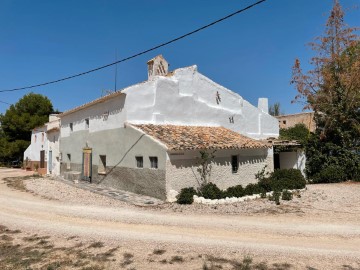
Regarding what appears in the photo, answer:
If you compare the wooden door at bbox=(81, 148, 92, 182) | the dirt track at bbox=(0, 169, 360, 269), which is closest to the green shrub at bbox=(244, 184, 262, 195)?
the dirt track at bbox=(0, 169, 360, 269)

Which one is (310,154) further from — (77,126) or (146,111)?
(77,126)

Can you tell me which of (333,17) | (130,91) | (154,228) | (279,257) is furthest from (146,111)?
(333,17)

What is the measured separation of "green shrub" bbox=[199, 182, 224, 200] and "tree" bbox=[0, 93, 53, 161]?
32.8m

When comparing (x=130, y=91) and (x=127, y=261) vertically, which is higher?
(x=130, y=91)

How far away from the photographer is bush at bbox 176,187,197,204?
13380 millimetres

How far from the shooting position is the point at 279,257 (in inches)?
273

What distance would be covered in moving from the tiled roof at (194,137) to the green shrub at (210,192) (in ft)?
6.77

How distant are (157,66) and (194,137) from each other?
684 centimetres

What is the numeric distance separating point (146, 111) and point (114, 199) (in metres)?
5.84

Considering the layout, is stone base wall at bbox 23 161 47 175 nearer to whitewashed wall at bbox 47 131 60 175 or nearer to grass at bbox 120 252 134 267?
whitewashed wall at bbox 47 131 60 175

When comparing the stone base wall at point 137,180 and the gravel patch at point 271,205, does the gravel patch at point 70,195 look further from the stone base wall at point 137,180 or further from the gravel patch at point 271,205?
the stone base wall at point 137,180

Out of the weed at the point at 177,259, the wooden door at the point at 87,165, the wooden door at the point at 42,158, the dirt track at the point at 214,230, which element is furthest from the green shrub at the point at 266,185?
the wooden door at the point at 42,158

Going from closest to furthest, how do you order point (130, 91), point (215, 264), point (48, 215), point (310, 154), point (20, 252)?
point (215, 264) → point (20, 252) → point (48, 215) → point (130, 91) → point (310, 154)

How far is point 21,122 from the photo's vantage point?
38938 mm
